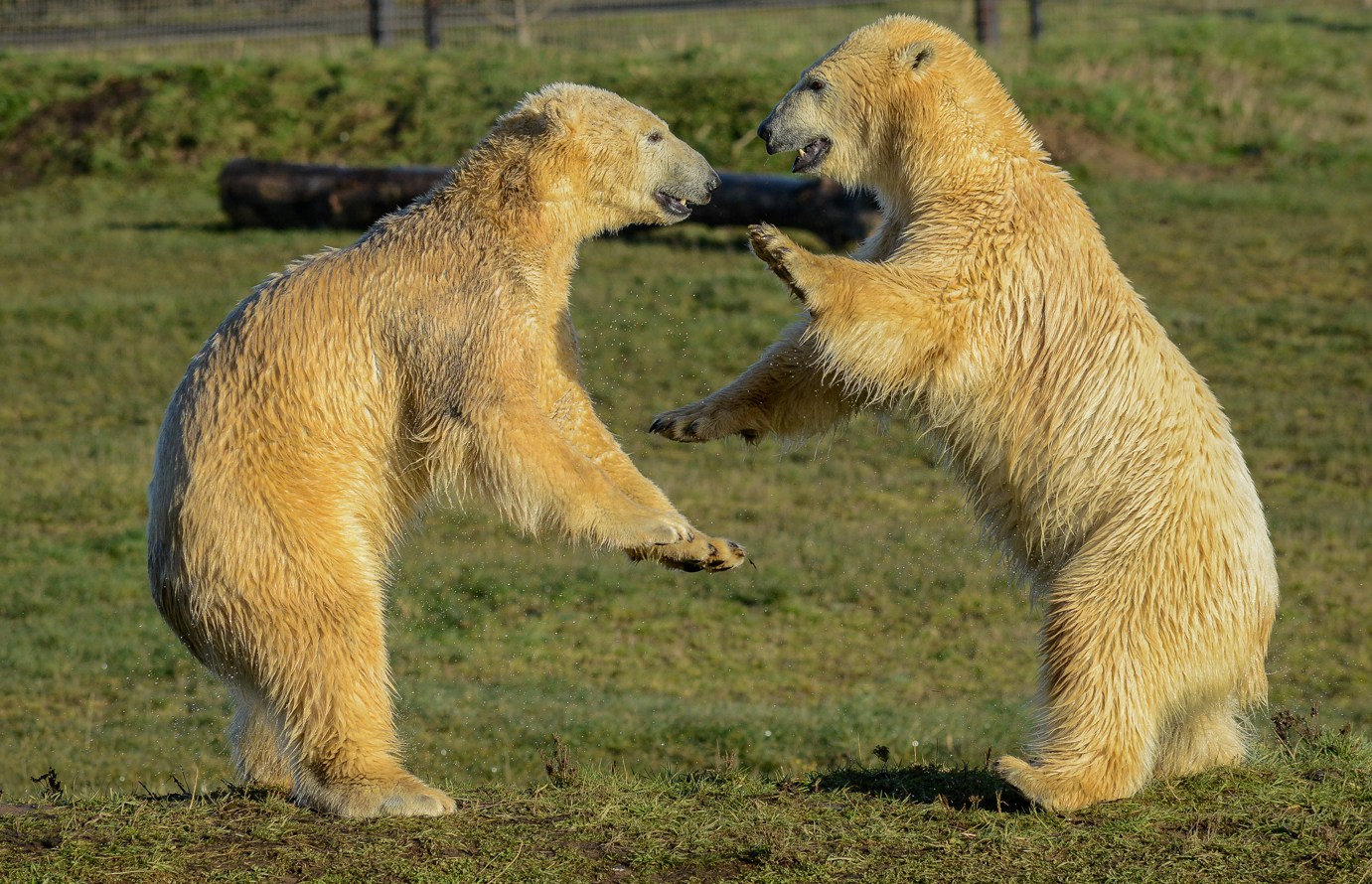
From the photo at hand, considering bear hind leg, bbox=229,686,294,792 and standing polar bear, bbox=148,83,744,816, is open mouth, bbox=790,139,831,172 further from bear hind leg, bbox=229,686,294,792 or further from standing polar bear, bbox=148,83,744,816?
bear hind leg, bbox=229,686,294,792

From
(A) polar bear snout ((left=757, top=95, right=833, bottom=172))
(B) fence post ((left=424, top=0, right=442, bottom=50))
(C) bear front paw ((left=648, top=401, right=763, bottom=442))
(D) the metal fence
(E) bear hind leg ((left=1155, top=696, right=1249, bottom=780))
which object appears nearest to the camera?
(E) bear hind leg ((left=1155, top=696, right=1249, bottom=780))

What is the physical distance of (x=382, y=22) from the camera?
23.5 metres

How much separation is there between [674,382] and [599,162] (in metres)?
7.31

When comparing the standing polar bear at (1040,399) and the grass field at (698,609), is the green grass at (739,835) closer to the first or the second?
the grass field at (698,609)

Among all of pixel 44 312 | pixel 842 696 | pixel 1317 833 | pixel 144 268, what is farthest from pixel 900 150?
pixel 144 268

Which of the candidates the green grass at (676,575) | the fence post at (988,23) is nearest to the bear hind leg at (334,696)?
the green grass at (676,575)

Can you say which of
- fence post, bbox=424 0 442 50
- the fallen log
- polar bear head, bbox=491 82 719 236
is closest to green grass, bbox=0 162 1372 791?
the fallen log

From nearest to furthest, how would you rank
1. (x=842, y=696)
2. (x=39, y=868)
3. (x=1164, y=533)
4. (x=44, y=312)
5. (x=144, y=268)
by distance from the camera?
(x=39, y=868), (x=1164, y=533), (x=842, y=696), (x=44, y=312), (x=144, y=268)

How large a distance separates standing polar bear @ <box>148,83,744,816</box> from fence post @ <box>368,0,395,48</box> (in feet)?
64.5

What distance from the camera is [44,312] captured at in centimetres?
1413

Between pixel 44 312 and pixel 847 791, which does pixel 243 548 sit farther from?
pixel 44 312

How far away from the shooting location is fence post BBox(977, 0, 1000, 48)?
21.9m

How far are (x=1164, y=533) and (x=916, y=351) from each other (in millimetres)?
1082

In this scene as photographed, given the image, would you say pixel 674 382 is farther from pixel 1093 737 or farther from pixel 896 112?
pixel 1093 737
